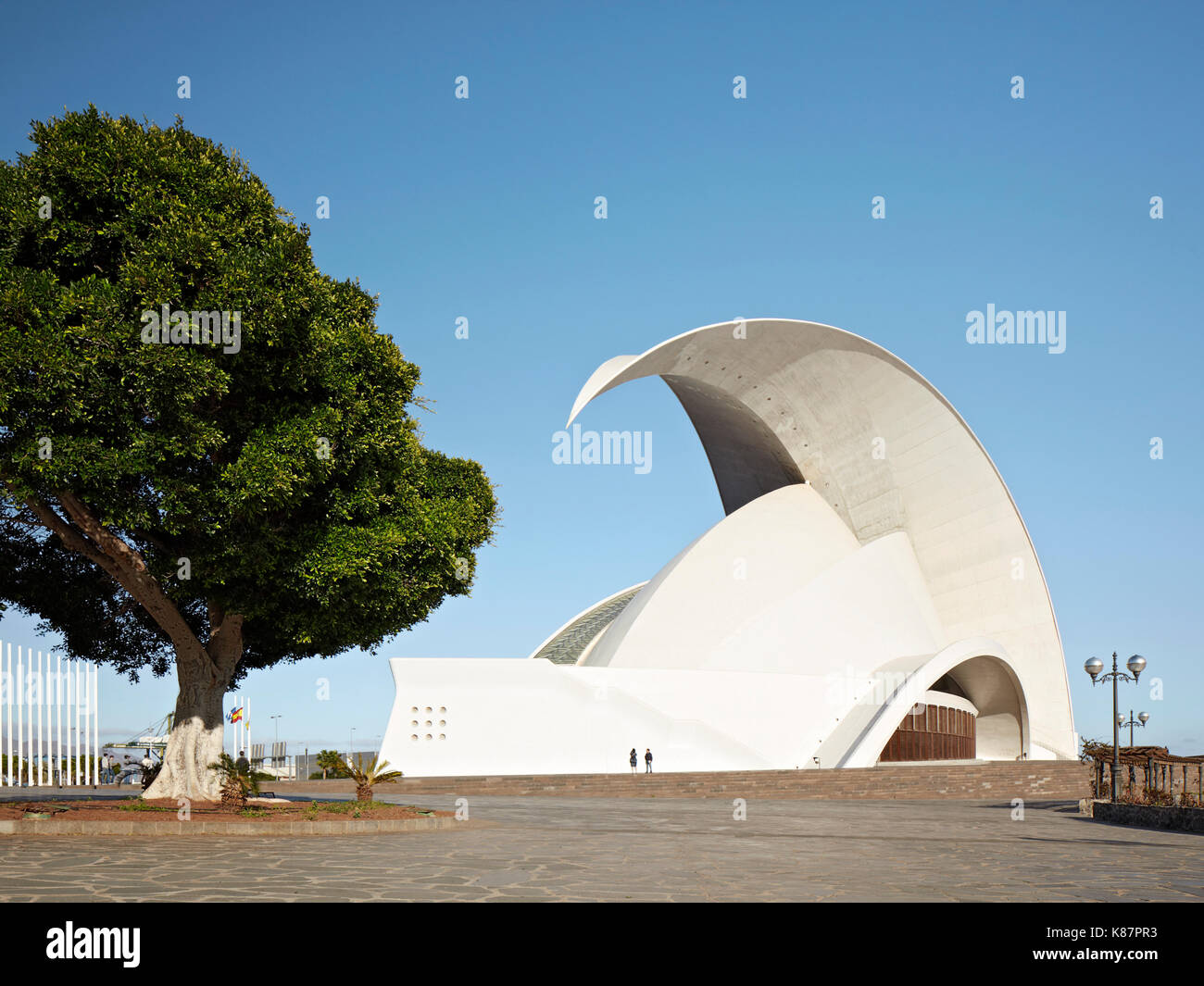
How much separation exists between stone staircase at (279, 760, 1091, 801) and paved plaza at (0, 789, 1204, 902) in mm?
9948

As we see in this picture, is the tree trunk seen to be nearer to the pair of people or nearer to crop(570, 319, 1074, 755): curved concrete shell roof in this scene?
the pair of people

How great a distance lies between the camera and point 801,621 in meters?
32.7

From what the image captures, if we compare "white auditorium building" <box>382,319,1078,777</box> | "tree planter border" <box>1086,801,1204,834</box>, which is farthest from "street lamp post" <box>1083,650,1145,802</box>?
"white auditorium building" <box>382,319,1078,777</box>

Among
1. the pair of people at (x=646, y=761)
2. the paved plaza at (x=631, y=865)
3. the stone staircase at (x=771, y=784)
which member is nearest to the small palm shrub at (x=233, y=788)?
the paved plaza at (x=631, y=865)

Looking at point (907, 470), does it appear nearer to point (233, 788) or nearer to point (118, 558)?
point (233, 788)

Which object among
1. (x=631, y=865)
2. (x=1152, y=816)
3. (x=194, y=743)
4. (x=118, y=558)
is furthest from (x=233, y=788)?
(x=1152, y=816)

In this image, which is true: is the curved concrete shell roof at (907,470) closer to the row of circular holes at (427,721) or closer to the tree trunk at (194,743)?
the row of circular holes at (427,721)

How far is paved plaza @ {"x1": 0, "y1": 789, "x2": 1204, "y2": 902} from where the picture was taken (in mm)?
7086

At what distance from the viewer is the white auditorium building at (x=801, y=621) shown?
2866 cm

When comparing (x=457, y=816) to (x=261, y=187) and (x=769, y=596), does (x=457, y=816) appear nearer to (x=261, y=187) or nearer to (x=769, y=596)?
(x=261, y=187)

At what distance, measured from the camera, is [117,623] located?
17438 millimetres

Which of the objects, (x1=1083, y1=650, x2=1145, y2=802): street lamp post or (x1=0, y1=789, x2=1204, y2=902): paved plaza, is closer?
(x1=0, y1=789, x2=1204, y2=902): paved plaza

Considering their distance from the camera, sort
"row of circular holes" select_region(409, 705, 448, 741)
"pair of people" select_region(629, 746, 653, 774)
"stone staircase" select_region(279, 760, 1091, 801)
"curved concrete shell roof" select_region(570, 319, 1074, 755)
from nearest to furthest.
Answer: "stone staircase" select_region(279, 760, 1091, 801) → "row of circular holes" select_region(409, 705, 448, 741) → "pair of people" select_region(629, 746, 653, 774) → "curved concrete shell roof" select_region(570, 319, 1074, 755)
